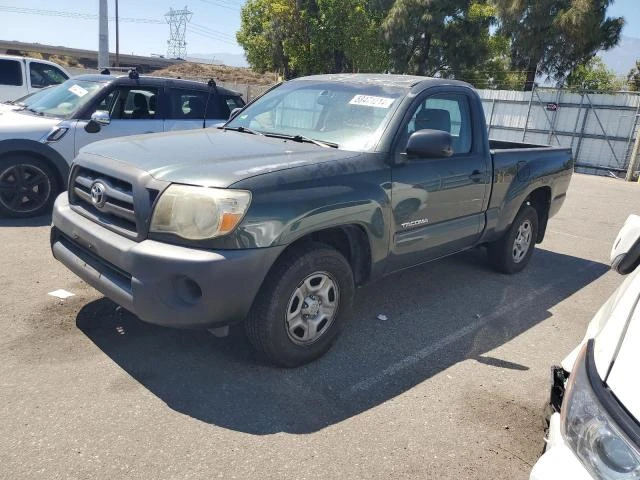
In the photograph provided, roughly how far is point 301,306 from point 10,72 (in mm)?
10892

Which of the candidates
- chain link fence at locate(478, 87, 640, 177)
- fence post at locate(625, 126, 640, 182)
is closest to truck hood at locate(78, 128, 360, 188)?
chain link fence at locate(478, 87, 640, 177)

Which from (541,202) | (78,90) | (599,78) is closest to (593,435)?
(541,202)

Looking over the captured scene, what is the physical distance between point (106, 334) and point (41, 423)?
102cm

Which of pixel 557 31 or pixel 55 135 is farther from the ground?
pixel 557 31

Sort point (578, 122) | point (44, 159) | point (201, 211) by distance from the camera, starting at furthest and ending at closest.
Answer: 1. point (578, 122)
2. point (44, 159)
3. point (201, 211)

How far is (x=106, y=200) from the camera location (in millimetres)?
3352

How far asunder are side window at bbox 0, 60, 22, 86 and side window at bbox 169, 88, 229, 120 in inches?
239

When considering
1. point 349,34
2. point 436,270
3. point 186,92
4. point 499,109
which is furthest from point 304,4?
point 436,270

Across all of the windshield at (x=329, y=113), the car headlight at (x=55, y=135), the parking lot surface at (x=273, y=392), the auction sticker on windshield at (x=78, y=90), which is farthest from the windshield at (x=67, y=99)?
the windshield at (x=329, y=113)

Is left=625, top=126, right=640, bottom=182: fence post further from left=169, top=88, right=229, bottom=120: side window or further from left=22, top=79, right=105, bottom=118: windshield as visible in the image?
left=22, top=79, right=105, bottom=118: windshield

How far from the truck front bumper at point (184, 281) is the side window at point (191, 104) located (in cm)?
465

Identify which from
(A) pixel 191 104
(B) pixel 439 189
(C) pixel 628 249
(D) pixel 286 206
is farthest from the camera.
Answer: (A) pixel 191 104

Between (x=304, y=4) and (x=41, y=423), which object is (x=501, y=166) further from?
(x=304, y=4)

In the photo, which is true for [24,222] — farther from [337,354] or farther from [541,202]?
[541,202]
